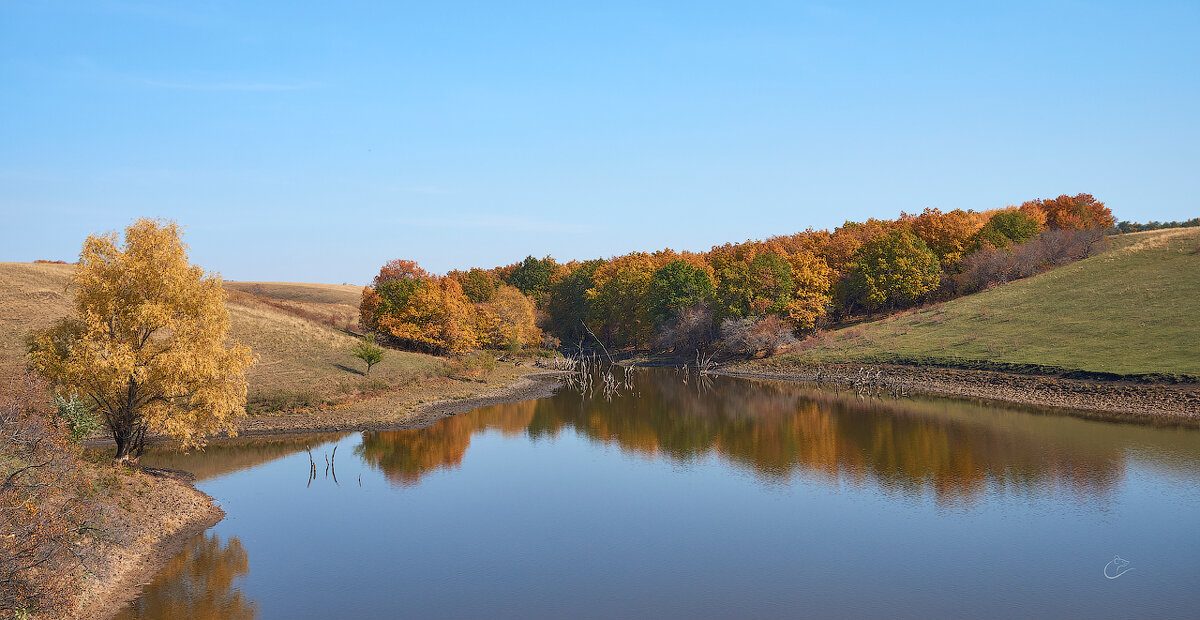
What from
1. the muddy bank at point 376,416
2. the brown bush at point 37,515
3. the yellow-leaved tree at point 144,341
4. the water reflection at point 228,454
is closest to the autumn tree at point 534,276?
the muddy bank at point 376,416

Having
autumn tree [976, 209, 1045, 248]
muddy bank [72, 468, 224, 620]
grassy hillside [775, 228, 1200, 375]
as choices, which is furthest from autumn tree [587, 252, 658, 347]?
muddy bank [72, 468, 224, 620]

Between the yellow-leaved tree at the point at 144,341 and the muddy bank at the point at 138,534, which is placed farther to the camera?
the yellow-leaved tree at the point at 144,341

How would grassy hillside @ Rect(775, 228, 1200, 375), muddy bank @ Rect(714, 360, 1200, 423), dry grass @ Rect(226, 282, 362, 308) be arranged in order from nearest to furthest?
muddy bank @ Rect(714, 360, 1200, 423)
grassy hillside @ Rect(775, 228, 1200, 375)
dry grass @ Rect(226, 282, 362, 308)

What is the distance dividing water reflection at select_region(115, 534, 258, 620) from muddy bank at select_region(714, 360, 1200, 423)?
51.4 metres

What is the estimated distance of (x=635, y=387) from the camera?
7806 cm

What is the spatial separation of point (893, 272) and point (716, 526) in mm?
71406

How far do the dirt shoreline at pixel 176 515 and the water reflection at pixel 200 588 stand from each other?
42cm

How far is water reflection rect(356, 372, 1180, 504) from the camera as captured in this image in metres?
35.4

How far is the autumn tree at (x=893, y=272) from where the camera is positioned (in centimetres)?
9075

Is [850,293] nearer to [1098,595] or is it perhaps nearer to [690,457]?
[690,457]

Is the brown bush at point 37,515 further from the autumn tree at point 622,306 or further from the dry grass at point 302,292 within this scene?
the dry grass at point 302,292

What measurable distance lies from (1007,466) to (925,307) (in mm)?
57067

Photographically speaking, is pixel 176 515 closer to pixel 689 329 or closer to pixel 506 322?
pixel 506 322

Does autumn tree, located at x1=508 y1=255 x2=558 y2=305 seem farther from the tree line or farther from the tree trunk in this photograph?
the tree trunk
